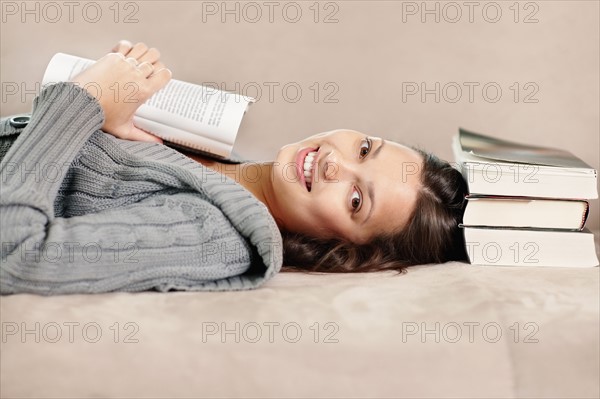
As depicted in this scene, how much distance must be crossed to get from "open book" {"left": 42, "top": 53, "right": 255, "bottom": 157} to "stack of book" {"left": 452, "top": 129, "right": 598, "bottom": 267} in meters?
0.43

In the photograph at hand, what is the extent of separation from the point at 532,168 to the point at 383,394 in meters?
0.52

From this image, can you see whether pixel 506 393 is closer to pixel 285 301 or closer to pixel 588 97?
pixel 285 301

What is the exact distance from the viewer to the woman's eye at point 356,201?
131 centimetres

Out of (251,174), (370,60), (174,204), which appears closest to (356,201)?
(251,174)

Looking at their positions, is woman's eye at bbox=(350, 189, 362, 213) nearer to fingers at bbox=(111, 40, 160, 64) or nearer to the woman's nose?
the woman's nose

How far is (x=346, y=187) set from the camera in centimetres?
131

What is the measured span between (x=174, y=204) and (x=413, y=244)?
458 mm

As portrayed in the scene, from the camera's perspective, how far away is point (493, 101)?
1.81 m

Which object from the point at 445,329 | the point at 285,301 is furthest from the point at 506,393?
the point at 285,301

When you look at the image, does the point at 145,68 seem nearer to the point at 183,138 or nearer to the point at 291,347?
the point at 183,138

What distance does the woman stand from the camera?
3.29 ft

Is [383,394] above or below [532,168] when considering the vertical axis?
below

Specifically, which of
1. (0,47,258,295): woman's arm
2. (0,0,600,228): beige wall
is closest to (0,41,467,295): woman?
(0,47,258,295): woman's arm

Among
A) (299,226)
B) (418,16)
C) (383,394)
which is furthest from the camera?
(418,16)
